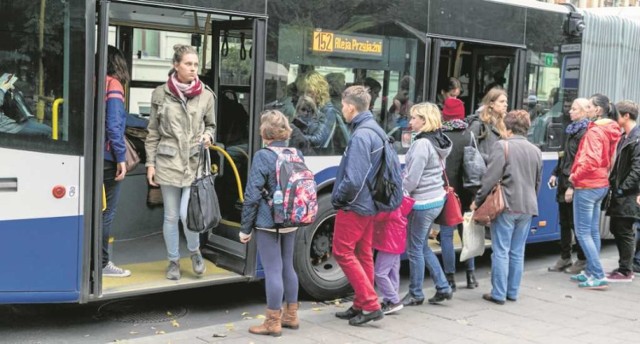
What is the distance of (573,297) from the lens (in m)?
7.42

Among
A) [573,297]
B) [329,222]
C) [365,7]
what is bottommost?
[573,297]

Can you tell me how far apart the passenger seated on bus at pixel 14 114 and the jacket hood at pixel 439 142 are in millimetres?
2969

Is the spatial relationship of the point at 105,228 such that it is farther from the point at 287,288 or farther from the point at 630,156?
the point at 630,156

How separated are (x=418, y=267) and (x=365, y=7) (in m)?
2.27

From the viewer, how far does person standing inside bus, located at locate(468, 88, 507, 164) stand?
23.6 ft

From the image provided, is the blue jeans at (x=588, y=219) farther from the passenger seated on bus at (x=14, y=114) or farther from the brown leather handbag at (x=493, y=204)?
the passenger seated on bus at (x=14, y=114)

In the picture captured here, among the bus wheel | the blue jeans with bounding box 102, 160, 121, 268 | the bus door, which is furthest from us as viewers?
the bus wheel

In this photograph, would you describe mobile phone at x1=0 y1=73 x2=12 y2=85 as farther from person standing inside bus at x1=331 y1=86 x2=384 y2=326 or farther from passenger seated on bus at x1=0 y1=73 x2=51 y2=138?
person standing inside bus at x1=331 y1=86 x2=384 y2=326

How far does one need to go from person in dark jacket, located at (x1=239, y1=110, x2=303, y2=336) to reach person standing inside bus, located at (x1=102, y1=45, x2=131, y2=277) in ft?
3.39

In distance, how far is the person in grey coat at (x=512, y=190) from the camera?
676cm

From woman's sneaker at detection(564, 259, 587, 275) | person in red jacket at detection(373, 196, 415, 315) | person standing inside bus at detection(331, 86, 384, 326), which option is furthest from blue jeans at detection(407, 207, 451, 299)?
woman's sneaker at detection(564, 259, 587, 275)

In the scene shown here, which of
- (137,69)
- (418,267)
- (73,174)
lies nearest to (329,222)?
(418,267)

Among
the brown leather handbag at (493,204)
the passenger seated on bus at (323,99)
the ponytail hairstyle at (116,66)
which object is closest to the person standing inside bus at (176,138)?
the ponytail hairstyle at (116,66)

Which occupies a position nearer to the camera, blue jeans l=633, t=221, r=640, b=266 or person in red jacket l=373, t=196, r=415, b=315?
person in red jacket l=373, t=196, r=415, b=315
